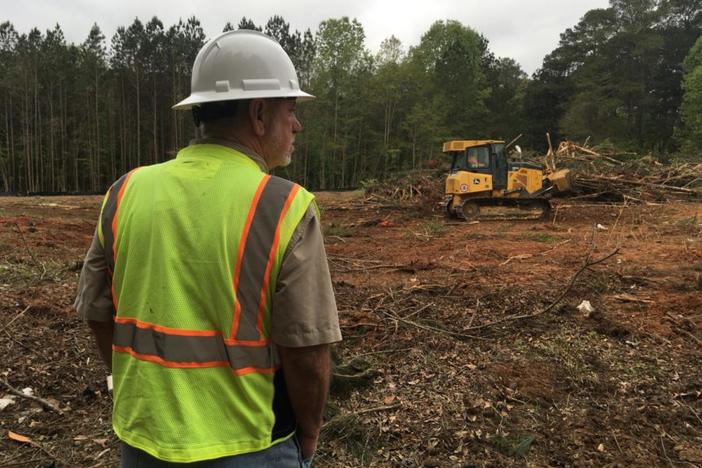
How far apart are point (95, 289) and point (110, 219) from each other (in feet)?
0.82

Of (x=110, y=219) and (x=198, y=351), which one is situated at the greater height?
(x=110, y=219)

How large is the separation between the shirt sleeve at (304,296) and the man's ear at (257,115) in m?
0.31

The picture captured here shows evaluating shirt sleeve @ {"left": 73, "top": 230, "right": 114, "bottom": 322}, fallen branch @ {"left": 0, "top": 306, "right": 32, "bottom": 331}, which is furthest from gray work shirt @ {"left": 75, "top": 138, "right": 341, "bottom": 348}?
fallen branch @ {"left": 0, "top": 306, "right": 32, "bottom": 331}

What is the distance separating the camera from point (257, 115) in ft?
4.74

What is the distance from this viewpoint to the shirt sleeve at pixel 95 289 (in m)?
1.46

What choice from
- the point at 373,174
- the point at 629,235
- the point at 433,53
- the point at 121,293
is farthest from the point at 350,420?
the point at 433,53

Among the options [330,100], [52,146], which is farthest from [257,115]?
[52,146]

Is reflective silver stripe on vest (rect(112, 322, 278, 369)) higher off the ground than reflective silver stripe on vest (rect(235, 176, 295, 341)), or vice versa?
reflective silver stripe on vest (rect(235, 176, 295, 341))

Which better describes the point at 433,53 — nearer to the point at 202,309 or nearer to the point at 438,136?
the point at 438,136

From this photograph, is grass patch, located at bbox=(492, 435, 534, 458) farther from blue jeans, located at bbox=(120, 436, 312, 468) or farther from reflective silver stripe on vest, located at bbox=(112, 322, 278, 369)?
reflective silver stripe on vest, located at bbox=(112, 322, 278, 369)

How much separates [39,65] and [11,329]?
145 ft

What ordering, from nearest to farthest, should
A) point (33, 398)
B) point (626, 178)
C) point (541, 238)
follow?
point (33, 398) < point (541, 238) < point (626, 178)

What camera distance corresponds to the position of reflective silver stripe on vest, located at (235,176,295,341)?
3.99ft

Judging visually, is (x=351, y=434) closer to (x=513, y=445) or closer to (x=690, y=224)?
(x=513, y=445)
